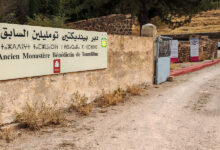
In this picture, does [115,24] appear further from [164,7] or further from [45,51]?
[45,51]

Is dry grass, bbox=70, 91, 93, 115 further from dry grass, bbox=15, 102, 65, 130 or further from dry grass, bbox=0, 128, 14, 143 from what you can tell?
dry grass, bbox=0, 128, 14, 143

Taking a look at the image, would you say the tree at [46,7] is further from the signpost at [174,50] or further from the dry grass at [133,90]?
the dry grass at [133,90]

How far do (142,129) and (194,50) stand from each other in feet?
51.0

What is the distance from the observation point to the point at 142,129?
4.65m

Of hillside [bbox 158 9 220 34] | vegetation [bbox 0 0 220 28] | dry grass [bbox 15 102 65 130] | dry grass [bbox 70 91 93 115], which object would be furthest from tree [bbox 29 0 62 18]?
dry grass [bbox 15 102 65 130]

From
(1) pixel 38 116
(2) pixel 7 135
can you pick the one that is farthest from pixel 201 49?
(2) pixel 7 135

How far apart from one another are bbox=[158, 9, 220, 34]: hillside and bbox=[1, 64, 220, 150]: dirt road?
33722 mm

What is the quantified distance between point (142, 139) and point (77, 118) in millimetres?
1691

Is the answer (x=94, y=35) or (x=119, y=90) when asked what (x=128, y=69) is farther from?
(x=94, y=35)

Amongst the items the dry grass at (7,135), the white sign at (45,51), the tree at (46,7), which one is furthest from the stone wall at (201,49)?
the dry grass at (7,135)

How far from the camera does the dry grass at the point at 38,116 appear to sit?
177 inches

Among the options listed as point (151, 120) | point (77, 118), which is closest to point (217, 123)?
point (151, 120)

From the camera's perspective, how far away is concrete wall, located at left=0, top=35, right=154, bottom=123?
14.9ft

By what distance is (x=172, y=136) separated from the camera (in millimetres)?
4297
